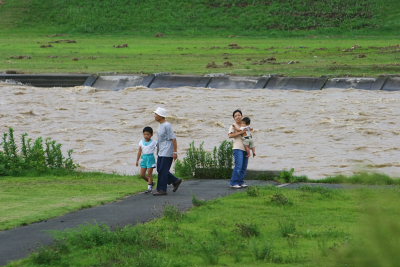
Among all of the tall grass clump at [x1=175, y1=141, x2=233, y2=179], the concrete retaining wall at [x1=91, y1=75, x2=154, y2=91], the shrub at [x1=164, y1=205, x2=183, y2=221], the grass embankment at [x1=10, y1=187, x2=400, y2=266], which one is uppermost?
the concrete retaining wall at [x1=91, y1=75, x2=154, y2=91]

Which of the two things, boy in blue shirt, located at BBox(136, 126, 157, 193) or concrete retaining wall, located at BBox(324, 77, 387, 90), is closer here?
boy in blue shirt, located at BBox(136, 126, 157, 193)

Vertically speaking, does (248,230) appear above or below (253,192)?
below

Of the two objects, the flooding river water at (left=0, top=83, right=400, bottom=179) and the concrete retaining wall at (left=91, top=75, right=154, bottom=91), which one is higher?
the concrete retaining wall at (left=91, top=75, right=154, bottom=91)

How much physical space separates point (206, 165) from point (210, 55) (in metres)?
31.3

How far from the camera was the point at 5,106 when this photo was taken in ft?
112

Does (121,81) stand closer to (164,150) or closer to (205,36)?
(164,150)

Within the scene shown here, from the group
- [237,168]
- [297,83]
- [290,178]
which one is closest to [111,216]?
[237,168]

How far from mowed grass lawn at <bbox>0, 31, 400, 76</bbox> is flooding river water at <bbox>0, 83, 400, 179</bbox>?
13.8 feet

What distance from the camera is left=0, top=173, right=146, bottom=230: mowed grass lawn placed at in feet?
40.7

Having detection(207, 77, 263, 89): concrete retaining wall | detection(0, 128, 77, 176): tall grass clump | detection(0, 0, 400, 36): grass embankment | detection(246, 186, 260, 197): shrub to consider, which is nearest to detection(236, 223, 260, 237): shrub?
detection(246, 186, 260, 197): shrub

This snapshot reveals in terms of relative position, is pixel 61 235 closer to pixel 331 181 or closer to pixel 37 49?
pixel 331 181

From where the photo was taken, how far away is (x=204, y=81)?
38.7 m

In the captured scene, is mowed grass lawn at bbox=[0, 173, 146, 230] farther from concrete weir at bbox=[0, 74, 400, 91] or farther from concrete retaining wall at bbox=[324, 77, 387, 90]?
concrete weir at bbox=[0, 74, 400, 91]

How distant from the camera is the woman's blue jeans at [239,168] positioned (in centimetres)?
1541
